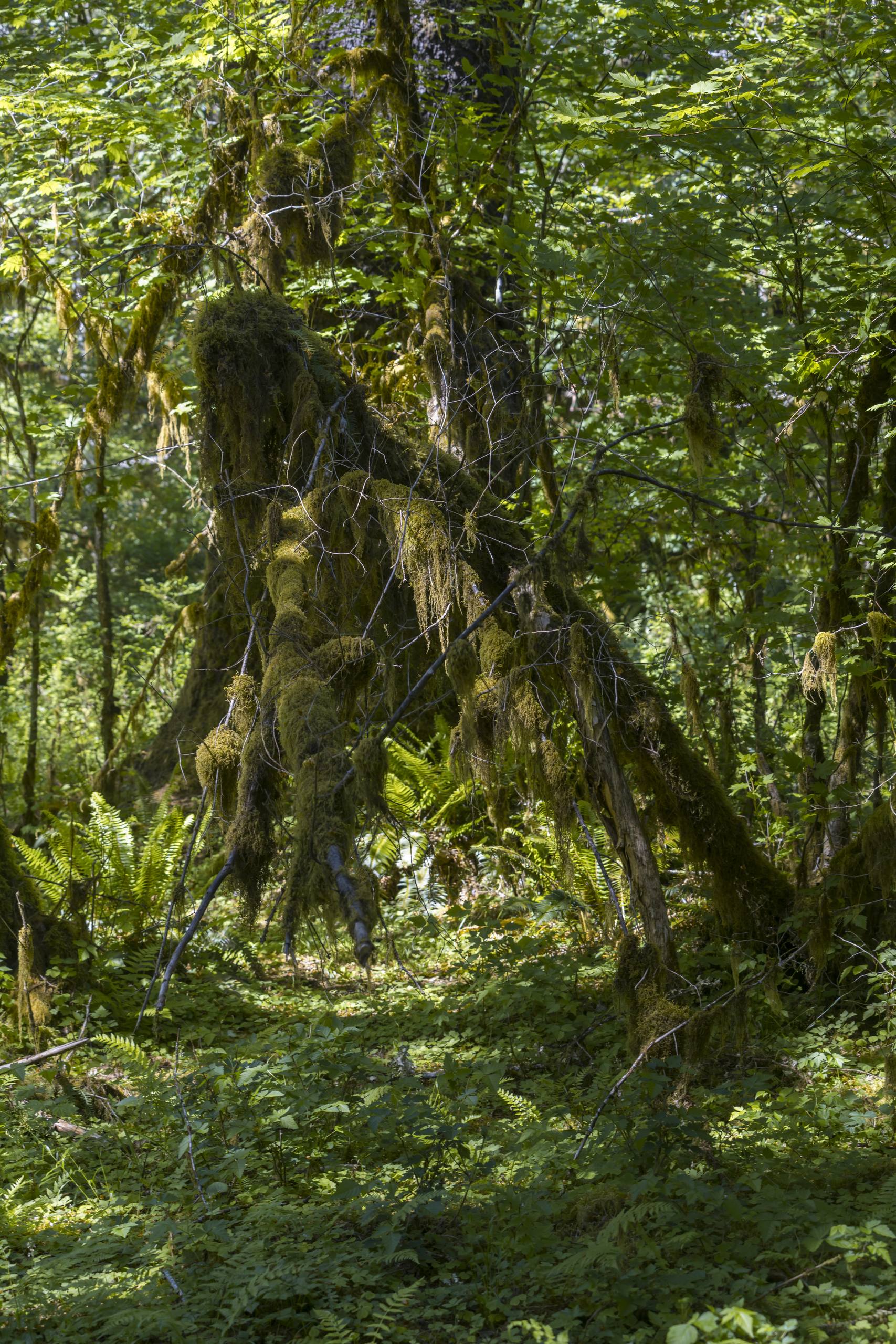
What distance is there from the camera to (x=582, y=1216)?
10.0 ft

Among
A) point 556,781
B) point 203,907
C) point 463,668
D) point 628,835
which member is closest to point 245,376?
point 463,668

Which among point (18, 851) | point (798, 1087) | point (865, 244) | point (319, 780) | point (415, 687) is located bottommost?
point (798, 1087)

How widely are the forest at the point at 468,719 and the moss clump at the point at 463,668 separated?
19 mm

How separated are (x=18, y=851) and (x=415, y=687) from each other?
14.6ft

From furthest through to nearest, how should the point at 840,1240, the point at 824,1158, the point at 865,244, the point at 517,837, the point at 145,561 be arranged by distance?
1. the point at 145,561
2. the point at 517,837
3. the point at 865,244
4. the point at 824,1158
5. the point at 840,1240

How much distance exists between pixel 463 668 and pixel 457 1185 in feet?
6.02

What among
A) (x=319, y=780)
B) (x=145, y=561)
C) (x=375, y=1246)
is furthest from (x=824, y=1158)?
(x=145, y=561)

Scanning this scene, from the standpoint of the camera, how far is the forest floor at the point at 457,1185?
8.71ft

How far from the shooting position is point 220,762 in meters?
3.52

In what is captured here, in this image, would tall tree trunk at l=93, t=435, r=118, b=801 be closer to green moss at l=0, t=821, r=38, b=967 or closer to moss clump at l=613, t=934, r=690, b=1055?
green moss at l=0, t=821, r=38, b=967

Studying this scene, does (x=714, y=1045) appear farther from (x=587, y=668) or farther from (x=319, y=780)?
(x=319, y=780)

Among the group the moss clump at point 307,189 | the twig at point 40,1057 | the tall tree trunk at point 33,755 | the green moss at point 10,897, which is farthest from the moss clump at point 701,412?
the tall tree trunk at point 33,755

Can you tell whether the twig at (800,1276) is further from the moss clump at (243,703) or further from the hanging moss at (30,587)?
the hanging moss at (30,587)

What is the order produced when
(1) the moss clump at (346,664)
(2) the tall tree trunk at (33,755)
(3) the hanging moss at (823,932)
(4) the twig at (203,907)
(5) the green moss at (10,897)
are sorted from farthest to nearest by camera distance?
(2) the tall tree trunk at (33,755)
(5) the green moss at (10,897)
(3) the hanging moss at (823,932)
(1) the moss clump at (346,664)
(4) the twig at (203,907)
